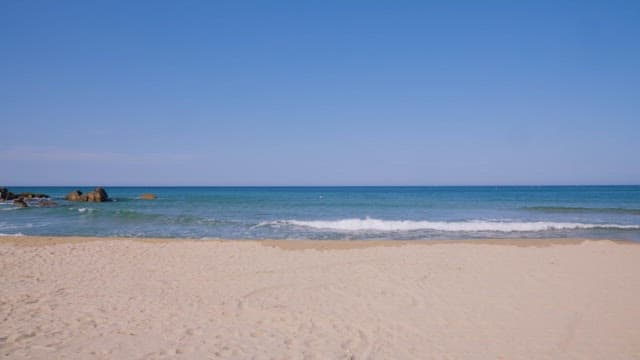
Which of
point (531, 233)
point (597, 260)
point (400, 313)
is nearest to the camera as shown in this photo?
point (400, 313)

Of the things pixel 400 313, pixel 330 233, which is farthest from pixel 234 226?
pixel 400 313

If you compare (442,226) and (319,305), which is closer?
(319,305)

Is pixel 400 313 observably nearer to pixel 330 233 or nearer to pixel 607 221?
pixel 330 233

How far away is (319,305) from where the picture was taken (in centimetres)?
704

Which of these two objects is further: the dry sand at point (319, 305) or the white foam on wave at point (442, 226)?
the white foam on wave at point (442, 226)

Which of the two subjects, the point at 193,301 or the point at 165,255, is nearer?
the point at 193,301

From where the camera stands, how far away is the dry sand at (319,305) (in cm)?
523

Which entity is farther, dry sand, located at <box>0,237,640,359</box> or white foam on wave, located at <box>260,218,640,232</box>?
white foam on wave, located at <box>260,218,640,232</box>

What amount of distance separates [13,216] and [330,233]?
66.8ft

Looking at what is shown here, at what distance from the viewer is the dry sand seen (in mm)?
5225

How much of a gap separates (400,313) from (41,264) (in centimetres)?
841

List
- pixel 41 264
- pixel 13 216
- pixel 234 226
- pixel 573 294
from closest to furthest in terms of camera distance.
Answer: pixel 573 294 < pixel 41 264 < pixel 234 226 < pixel 13 216

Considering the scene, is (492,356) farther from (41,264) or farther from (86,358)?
(41,264)

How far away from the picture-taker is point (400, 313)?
6.61m
